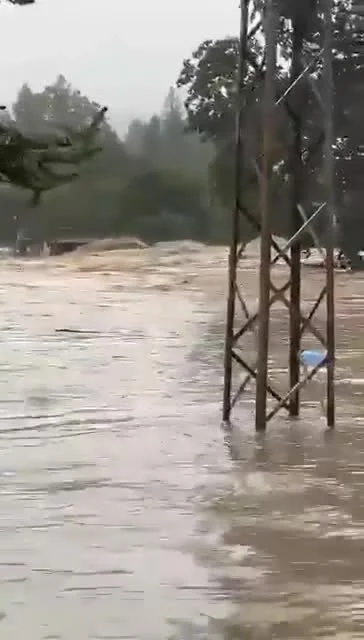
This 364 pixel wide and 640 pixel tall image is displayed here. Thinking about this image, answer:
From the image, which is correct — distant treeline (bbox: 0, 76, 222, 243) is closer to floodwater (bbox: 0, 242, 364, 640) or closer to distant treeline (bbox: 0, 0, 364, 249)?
distant treeline (bbox: 0, 0, 364, 249)

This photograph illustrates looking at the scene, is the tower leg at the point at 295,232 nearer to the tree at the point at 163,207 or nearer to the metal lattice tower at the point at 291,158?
the metal lattice tower at the point at 291,158

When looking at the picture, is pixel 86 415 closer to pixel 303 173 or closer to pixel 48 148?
pixel 303 173

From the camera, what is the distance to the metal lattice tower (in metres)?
5.03

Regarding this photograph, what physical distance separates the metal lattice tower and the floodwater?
0.38 meters

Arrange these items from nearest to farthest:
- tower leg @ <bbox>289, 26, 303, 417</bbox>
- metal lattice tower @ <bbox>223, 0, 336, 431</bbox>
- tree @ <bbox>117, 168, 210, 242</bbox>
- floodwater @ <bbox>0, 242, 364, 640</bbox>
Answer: floodwater @ <bbox>0, 242, 364, 640</bbox>, metal lattice tower @ <bbox>223, 0, 336, 431</bbox>, tower leg @ <bbox>289, 26, 303, 417</bbox>, tree @ <bbox>117, 168, 210, 242</bbox>

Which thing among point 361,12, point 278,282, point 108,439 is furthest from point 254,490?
point 361,12

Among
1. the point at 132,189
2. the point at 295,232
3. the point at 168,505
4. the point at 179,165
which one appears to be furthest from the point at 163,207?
the point at 168,505

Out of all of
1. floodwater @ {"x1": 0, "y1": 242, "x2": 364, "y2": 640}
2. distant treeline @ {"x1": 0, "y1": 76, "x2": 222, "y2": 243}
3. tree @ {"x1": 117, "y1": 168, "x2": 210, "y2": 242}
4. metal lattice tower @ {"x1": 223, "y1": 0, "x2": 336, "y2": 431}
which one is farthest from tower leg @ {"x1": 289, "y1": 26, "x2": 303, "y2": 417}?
tree @ {"x1": 117, "y1": 168, "x2": 210, "y2": 242}

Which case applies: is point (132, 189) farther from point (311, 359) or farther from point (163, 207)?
point (311, 359)

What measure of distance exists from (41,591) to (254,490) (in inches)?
50.8

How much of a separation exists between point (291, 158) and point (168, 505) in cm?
186

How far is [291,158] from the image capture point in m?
5.44

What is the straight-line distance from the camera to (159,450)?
522cm

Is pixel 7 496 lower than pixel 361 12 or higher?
lower
